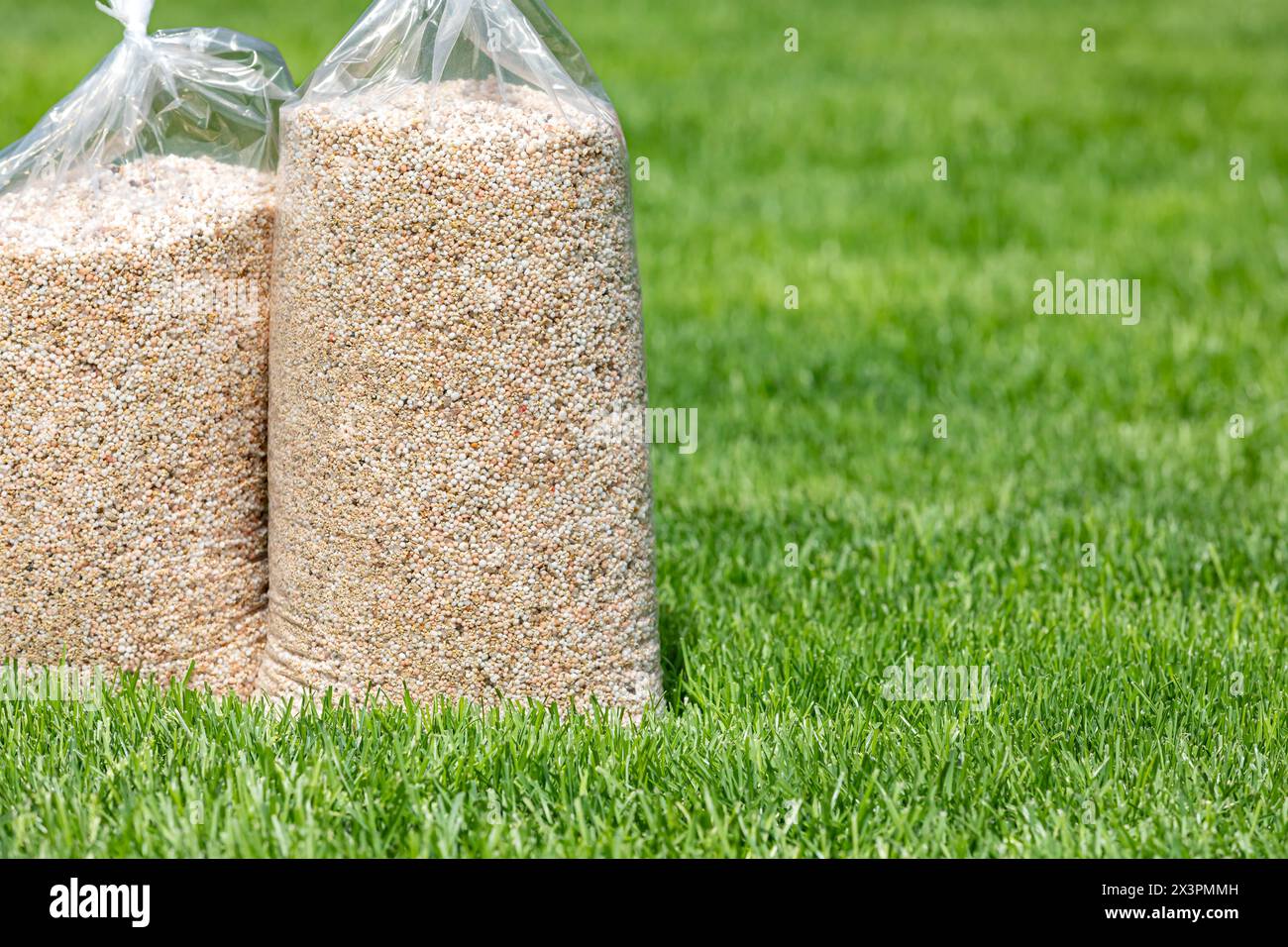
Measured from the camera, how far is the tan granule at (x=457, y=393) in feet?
10.4

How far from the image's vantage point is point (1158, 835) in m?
3.00

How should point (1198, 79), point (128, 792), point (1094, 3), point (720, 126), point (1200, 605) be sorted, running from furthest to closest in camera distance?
point (1094, 3), point (1198, 79), point (720, 126), point (1200, 605), point (128, 792)

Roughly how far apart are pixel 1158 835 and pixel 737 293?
540cm

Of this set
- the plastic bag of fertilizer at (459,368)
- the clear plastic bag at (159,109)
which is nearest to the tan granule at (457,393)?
the plastic bag of fertilizer at (459,368)

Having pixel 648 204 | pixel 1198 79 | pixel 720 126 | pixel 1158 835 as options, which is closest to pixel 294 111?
pixel 1158 835

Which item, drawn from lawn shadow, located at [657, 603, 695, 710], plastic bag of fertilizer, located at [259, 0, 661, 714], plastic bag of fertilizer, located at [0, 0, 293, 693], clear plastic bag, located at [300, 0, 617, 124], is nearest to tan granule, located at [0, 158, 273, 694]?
plastic bag of fertilizer, located at [0, 0, 293, 693]

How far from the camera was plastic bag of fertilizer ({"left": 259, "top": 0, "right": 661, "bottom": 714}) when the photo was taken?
3.16 meters

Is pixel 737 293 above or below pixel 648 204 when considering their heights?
below

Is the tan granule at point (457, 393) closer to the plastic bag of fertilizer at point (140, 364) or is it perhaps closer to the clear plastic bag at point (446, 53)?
the clear plastic bag at point (446, 53)

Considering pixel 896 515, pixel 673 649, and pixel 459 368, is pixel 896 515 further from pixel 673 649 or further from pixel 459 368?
pixel 459 368

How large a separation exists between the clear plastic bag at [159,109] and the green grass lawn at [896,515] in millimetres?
1273

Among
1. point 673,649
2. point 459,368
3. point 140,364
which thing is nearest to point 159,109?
point 140,364
